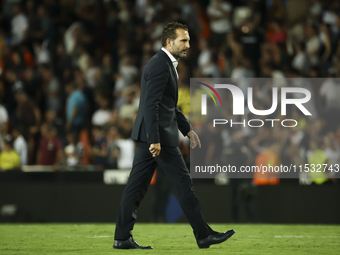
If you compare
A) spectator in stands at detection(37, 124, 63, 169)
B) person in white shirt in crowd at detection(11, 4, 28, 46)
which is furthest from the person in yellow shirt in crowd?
person in white shirt in crowd at detection(11, 4, 28, 46)

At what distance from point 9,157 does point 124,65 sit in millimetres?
3381

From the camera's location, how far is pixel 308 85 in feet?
36.8

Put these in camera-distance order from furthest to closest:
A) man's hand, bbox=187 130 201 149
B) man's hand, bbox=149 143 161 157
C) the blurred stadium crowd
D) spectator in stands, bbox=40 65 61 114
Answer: spectator in stands, bbox=40 65 61 114 < the blurred stadium crowd < man's hand, bbox=187 130 201 149 < man's hand, bbox=149 143 161 157

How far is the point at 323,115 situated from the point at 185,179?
17.2 ft

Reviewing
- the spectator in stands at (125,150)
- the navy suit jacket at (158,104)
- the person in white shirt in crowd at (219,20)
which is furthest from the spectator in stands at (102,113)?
the navy suit jacket at (158,104)

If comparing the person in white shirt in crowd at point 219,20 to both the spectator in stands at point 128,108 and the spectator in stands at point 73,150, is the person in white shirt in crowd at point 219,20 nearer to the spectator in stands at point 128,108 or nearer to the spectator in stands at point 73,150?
the spectator in stands at point 128,108

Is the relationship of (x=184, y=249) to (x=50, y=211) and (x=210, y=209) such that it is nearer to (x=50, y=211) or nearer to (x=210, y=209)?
(x=210, y=209)

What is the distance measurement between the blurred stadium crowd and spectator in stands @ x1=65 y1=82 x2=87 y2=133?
0.07 feet

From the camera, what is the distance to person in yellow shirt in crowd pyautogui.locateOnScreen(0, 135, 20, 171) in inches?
460

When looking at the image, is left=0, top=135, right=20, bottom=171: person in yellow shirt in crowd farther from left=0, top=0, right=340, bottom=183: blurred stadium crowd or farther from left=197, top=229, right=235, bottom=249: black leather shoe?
left=197, top=229, right=235, bottom=249: black leather shoe

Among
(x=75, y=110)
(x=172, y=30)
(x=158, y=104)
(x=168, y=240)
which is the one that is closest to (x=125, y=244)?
(x=168, y=240)

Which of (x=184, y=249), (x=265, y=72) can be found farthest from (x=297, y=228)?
(x=265, y=72)

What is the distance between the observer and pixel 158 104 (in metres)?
5.93

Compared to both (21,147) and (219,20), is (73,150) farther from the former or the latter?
(219,20)
